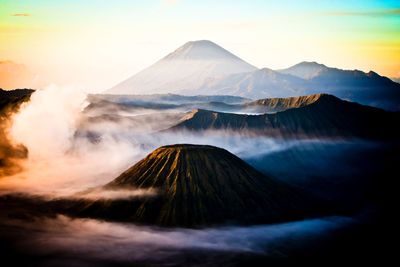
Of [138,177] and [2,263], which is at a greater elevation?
[138,177]

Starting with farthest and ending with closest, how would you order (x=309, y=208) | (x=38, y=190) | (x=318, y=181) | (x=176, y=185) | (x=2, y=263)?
(x=318, y=181) < (x=38, y=190) < (x=309, y=208) < (x=176, y=185) < (x=2, y=263)

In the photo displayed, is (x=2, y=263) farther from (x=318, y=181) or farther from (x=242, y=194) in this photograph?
(x=318, y=181)

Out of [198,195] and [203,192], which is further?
[203,192]

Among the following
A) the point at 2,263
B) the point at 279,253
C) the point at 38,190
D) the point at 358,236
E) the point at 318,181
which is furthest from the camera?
the point at 318,181

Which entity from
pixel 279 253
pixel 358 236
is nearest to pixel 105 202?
pixel 279 253

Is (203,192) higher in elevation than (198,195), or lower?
higher
